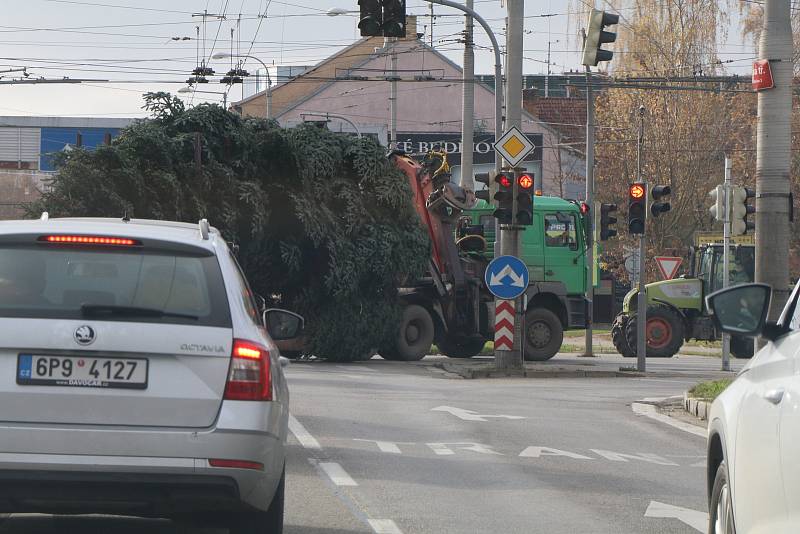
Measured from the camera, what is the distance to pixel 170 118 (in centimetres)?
2673

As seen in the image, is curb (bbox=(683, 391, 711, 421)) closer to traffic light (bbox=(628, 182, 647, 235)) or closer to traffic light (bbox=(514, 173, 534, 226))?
traffic light (bbox=(514, 173, 534, 226))

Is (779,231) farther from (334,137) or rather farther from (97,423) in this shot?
(334,137)

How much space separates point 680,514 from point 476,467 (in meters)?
2.53

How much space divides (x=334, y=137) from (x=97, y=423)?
21635 millimetres

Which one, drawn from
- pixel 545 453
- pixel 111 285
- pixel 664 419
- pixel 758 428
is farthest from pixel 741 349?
pixel 758 428

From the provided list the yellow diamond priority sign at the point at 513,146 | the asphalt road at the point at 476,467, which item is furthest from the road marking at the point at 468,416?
the yellow diamond priority sign at the point at 513,146

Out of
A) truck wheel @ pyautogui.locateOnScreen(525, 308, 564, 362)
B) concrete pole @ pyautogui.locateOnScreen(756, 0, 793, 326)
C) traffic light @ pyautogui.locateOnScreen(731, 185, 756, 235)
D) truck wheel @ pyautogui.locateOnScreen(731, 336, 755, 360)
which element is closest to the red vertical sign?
concrete pole @ pyautogui.locateOnScreen(756, 0, 793, 326)

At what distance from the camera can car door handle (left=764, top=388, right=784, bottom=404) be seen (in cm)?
472

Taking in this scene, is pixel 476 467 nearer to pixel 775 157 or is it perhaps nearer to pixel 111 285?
pixel 111 285

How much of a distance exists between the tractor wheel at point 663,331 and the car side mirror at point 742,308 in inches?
1099

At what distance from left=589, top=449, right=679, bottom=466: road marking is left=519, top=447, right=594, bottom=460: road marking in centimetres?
23

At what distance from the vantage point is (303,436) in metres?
12.8

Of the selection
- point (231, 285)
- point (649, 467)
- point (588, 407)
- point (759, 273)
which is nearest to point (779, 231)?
point (759, 273)

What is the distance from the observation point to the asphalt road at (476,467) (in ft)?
27.1
